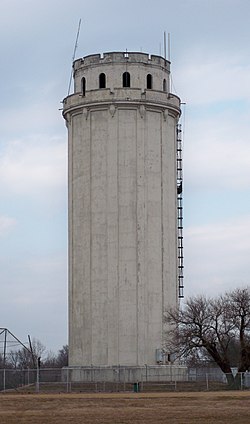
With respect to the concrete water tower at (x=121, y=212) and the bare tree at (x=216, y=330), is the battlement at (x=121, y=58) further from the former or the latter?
the bare tree at (x=216, y=330)

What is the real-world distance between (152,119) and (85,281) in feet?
41.6

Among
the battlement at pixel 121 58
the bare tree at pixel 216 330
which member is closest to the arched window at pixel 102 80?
the battlement at pixel 121 58

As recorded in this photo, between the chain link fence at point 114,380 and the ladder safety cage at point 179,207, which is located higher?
the ladder safety cage at point 179,207

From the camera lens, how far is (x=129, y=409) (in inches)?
1677

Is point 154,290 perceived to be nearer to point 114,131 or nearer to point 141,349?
point 141,349

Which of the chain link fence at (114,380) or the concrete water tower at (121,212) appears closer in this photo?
the chain link fence at (114,380)

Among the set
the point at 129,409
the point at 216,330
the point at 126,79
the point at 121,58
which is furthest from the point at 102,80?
the point at 129,409

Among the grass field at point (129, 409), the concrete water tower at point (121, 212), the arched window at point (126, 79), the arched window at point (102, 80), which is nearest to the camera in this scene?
the grass field at point (129, 409)

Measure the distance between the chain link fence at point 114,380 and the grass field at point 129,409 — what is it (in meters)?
8.42

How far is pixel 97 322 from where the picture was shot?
66375mm

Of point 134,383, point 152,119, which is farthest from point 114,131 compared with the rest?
point 134,383

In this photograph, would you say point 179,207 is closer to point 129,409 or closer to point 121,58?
point 121,58

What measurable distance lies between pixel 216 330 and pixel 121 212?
36.9 ft

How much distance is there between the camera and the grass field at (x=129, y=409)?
125 feet
